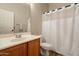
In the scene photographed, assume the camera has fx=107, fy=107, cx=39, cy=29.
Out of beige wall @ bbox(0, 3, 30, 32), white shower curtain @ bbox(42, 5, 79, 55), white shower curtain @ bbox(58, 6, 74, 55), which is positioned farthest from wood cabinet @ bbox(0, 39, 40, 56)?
white shower curtain @ bbox(58, 6, 74, 55)

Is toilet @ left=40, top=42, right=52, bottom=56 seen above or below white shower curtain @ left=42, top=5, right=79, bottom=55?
below

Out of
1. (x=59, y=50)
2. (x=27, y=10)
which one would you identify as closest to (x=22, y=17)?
(x=27, y=10)

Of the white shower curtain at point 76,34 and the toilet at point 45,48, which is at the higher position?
the white shower curtain at point 76,34

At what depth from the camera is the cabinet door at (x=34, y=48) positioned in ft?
5.57

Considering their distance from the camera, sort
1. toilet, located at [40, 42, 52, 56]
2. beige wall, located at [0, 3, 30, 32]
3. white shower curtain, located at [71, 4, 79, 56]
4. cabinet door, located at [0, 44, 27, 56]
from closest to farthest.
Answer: cabinet door, located at [0, 44, 27, 56] < beige wall, located at [0, 3, 30, 32] < white shower curtain, located at [71, 4, 79, 56] < toilet, located at [40, 42, 52, 56]

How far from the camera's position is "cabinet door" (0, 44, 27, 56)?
115cm

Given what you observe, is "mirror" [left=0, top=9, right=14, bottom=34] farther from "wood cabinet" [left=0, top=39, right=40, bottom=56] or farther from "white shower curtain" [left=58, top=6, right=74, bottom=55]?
"white shower curtain" [left=58, top=6, right=74, bottom=55]

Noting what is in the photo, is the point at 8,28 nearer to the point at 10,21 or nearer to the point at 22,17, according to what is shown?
the point at 10,21

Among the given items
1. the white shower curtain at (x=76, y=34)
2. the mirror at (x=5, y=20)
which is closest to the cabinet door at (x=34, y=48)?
the mirror at (x=5, y=20)

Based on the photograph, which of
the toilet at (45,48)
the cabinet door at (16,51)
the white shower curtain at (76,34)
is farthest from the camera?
the toilet at (45,48)

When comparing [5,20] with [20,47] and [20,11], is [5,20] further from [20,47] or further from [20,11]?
[20,47]

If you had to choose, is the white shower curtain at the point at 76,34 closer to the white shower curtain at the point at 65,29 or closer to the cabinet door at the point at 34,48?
the white shower curtain at the point at 65,29

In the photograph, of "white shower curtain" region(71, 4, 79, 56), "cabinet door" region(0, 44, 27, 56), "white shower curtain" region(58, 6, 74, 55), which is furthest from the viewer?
"white shower curtain" region(58, 6, 74, 55)

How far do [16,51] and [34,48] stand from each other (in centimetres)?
55
